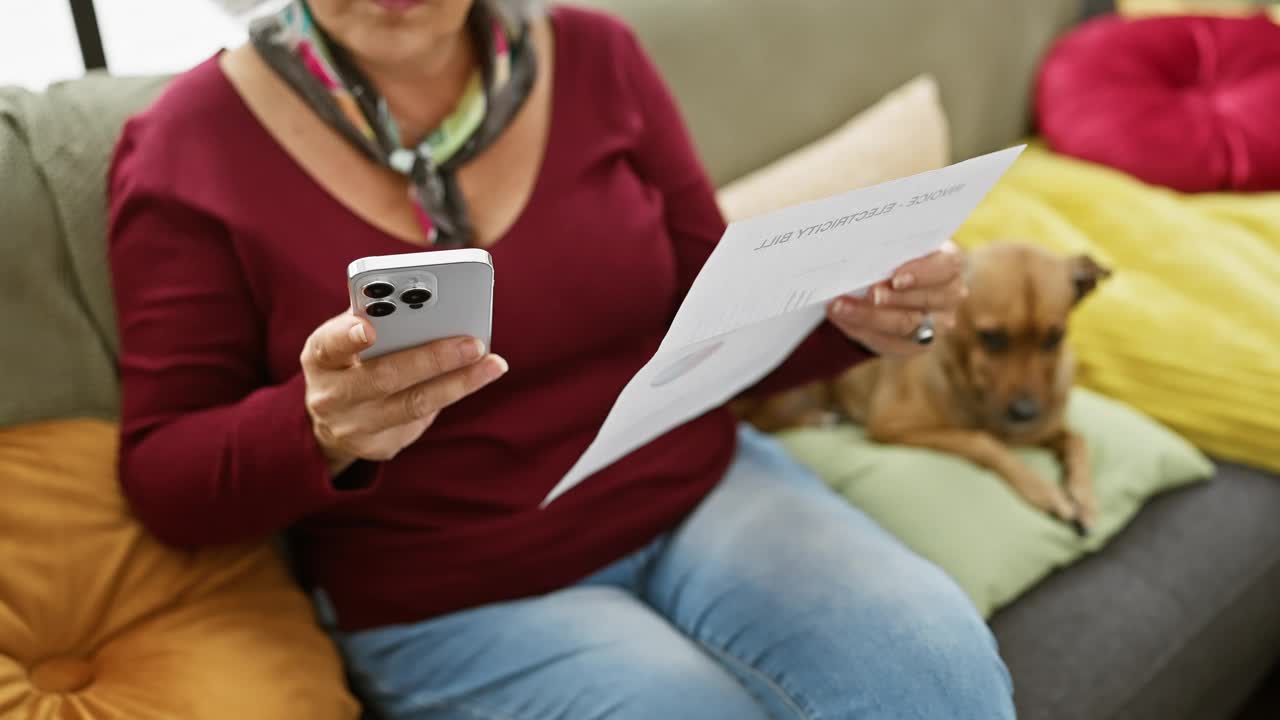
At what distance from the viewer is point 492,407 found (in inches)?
39.4

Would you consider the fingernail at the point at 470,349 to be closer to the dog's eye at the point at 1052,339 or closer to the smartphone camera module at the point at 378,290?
the smartphone camera module at the point at 378,290

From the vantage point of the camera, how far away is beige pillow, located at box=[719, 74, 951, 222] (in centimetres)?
156

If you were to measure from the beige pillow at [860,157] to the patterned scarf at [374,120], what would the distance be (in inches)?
21.6

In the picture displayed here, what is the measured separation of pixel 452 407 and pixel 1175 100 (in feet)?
5.12

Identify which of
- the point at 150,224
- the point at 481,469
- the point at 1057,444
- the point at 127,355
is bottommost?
the point at 1057,444

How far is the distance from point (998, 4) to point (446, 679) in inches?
66.0

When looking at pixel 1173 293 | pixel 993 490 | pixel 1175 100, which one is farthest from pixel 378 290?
pixel 1175 100

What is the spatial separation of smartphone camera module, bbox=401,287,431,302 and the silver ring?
→ 0.51 metres

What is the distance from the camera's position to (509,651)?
968 mm

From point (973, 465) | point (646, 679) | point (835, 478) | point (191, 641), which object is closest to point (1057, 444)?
point (973, 465)

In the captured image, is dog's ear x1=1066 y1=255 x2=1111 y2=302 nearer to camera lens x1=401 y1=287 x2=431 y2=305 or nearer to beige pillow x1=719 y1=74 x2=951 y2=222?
beige pillow x1=719 y1=74 x2=951 y2=222

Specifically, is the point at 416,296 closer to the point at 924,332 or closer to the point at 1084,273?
the point at 924,332

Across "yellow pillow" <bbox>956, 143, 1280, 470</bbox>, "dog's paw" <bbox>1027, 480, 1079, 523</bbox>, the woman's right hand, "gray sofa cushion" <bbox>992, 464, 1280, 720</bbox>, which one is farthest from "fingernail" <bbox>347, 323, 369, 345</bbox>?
"yellow pillow" <bbox>956, 143, 1280, 470</bbox>

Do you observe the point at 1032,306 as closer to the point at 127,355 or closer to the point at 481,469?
the point at 481,469
